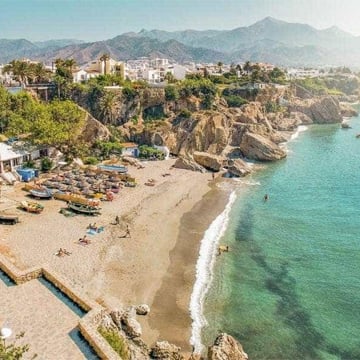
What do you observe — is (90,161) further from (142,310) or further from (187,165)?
(142,310)

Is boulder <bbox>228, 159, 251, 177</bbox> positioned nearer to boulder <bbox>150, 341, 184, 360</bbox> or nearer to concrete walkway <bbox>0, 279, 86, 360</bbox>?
boulder <bbox>150, 341, 184, 360</bbox>

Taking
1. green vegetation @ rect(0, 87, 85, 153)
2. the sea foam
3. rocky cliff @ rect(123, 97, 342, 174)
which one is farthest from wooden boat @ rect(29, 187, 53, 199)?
rocky cliff @ rect(123, 97, 342, 174)

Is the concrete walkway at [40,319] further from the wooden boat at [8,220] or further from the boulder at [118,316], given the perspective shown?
the wooden boat at [8,220]

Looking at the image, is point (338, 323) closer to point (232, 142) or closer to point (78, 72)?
point (232, 142)

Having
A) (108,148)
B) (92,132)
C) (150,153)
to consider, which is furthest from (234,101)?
(108,148)

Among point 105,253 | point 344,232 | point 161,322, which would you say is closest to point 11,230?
point 105,253

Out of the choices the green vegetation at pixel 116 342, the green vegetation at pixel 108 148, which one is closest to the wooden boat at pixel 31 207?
the green vegetation at pixel 116 342
